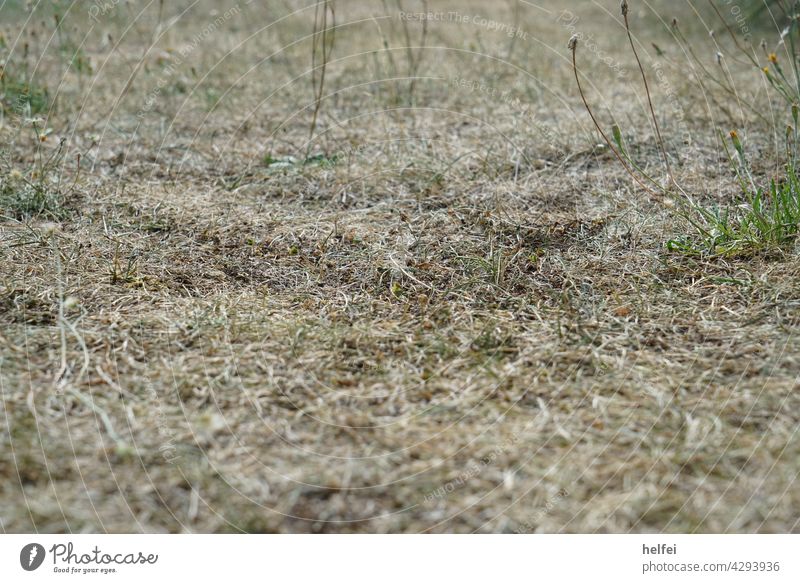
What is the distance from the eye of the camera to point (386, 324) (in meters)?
1.99

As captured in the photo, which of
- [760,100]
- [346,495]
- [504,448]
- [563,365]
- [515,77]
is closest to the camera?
[346,495]

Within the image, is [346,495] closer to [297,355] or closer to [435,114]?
[297,355]

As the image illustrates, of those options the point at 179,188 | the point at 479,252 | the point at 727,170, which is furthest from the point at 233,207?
the point at 727,170

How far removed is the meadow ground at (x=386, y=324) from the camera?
144cm

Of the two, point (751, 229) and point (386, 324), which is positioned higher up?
point (751, 229)

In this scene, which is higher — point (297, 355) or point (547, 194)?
point (547, 194)

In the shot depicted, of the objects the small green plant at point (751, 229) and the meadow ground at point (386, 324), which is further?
the small green plant at point (751, 229)

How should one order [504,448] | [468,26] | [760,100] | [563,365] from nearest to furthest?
[504,448] < [563,365] < [760,100] < [468,26]

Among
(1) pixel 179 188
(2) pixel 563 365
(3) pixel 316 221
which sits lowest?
(2) pixel 563 365

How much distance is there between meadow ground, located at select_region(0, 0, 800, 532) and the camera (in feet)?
4.72

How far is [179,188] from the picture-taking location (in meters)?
2.90

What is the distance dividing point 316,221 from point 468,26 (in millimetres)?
3398

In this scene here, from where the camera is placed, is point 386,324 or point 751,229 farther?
point 751,229

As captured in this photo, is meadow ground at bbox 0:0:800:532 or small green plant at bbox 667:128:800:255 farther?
small green plant at bbox 667:128:800:255
